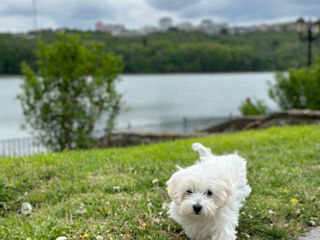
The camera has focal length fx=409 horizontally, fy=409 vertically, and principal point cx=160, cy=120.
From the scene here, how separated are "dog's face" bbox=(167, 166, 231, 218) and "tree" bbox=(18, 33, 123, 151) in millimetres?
9905

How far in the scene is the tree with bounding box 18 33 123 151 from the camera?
1323 cm

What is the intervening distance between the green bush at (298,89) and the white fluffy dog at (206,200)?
52.3 feet

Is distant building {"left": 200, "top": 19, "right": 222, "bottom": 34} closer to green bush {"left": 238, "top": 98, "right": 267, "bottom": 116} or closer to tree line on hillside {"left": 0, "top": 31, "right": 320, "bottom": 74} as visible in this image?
tree line on hillside {"left": 0, "top": 31, "right": 320, "bottom": 74}

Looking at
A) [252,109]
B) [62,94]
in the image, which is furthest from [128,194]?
[252,109]

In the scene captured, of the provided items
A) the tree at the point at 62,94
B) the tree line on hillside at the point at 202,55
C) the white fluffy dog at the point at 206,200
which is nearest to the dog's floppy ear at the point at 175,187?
the white fluffy dog at the point at 206,200

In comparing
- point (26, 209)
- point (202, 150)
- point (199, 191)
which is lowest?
point (26, 209)

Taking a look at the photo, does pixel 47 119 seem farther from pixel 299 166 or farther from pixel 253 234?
pixel 253 234

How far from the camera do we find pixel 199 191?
3615 mm

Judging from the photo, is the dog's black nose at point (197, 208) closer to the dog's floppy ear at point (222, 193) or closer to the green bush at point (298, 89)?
the dog's floppy ear at point (222, 193)

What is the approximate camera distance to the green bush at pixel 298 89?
18.7 m

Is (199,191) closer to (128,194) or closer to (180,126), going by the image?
(128,194)

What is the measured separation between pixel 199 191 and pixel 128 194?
1.82 m

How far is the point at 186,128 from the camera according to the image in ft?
72.2

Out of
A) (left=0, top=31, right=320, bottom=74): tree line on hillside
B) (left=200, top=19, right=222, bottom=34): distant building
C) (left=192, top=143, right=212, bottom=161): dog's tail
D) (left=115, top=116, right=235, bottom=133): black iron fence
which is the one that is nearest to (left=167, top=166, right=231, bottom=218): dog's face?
(left=192, top=143, right=212, bottom=161): dog's tail
